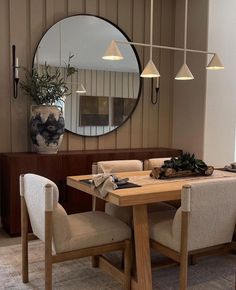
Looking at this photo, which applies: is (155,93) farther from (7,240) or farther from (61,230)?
(61,230)

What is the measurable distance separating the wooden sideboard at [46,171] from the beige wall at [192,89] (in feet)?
3.46

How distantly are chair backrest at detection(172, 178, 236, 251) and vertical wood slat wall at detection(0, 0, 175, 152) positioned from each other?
2241 millimetres

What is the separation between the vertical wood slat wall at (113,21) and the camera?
12.3 ft

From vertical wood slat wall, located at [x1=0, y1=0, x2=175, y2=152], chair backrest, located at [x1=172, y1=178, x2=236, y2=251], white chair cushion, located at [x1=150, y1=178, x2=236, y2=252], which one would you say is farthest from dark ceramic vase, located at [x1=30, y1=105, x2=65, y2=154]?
chair backrest, located at [x1=172, y1=178, x2=236, y2=251]

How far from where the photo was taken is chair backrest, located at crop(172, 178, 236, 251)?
2.15 m

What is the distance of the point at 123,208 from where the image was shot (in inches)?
115

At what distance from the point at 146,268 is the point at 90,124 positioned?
2.27 meters

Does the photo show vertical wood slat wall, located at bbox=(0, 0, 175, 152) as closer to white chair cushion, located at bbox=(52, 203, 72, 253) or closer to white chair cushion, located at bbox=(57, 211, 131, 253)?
white chair cushion, located at bbox=(57, 211, 131, 253)

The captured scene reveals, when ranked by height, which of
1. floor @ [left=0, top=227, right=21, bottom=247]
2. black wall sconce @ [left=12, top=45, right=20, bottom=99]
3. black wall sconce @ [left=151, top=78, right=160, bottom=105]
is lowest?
floor @ [left=0, top=227, right=21, bottom=247]

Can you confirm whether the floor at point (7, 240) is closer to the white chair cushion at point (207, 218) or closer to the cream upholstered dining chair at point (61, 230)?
the cream upholstered dining chair at point (61, 230)

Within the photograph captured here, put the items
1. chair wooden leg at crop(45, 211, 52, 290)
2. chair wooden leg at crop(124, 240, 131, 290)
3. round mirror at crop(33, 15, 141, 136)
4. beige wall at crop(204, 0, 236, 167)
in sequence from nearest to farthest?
chair wooden leg at crop(45, 211, 52, 290) < chair wooden leg at crop(124, 240, 131, 290) < round mirror at crop(33, 15, 141, 136) < beige wall at crop(204, 0, 236, 167)

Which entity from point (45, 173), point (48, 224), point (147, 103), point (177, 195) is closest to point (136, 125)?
point (147, 103)

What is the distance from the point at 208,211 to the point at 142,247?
1.63 feet

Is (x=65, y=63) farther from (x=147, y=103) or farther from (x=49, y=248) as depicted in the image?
(x=49, y=248)
